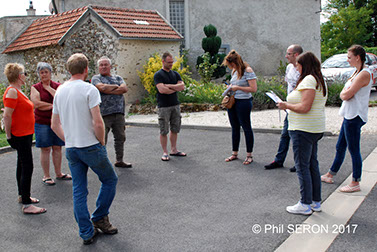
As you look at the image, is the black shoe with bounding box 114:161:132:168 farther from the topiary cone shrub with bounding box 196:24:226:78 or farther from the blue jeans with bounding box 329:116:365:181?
the topiary cone shrub with bounding box 196:24:226:78

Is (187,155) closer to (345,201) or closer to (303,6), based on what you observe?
(345,201)

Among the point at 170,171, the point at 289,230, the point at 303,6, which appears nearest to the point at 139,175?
the point at 170,171

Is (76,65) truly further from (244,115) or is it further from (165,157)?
(165,157)

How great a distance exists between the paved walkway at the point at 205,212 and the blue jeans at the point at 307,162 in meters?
0.25

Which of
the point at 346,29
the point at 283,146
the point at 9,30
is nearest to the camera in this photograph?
the point at 283,146

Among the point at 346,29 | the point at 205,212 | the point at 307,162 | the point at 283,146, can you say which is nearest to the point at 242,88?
the point at 283,146

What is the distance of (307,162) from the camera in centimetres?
407

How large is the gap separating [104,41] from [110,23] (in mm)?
709

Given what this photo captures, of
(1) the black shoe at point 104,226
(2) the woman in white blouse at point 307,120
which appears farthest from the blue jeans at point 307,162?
(1) the black shoe at point 104,226

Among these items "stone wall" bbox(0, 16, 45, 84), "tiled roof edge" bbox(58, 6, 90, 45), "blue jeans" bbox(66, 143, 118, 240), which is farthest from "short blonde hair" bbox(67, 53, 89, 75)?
"stone wall" bbox(0, 16, 45, 84)

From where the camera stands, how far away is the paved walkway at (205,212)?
361 centimetres

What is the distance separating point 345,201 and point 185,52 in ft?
54.6

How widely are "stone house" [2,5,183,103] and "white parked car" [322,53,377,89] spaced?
6.15 meters

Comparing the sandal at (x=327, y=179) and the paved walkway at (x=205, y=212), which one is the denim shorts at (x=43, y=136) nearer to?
the paved walkway at (x=205, y=212)
